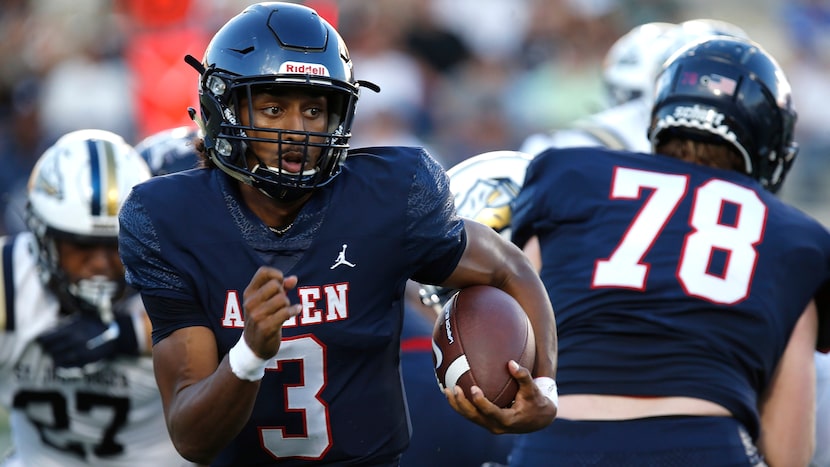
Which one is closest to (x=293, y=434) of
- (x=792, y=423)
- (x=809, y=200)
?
(x=792, y=423)

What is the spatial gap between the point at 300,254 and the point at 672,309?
118 cm

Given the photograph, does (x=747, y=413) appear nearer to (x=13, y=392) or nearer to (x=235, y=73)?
(x=235, y=73)

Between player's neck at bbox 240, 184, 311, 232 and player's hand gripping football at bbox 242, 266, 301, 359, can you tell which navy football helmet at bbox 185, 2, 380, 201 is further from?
player's hand gripping football at bbox 242, 266, 301, 359

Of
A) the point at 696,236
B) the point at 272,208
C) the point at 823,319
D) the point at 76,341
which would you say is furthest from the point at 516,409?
the point at 76,341

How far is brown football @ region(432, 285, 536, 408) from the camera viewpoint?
2.98 metres

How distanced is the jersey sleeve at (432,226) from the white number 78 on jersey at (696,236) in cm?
68

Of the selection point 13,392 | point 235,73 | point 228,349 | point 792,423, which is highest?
point 235,73

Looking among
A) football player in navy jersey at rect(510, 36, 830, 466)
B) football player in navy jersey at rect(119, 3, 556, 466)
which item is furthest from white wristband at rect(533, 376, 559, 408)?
football player in navy jersey at rect(510, 36, 830, 466)

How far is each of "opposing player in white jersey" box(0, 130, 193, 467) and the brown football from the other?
1.72 metres

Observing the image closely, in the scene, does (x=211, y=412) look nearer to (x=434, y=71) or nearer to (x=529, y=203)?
(x=529, y=203)

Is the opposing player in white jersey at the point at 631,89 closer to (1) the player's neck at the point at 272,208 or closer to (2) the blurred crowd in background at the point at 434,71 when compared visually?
(1) the player's neck at the point at 272,208

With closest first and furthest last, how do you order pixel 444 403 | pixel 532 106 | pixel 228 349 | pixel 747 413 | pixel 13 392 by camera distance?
pixel 228 349 → pixel 747 413 → pixel 444 403 → pixel 13 392 → pixel 532 106

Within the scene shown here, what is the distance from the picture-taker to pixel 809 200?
11211mm

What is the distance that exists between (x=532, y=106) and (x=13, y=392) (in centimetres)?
703
